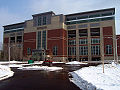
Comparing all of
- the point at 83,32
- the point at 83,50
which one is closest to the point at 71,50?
the point at 83,50

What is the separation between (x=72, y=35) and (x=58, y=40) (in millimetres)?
8173

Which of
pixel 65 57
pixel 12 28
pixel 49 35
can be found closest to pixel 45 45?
pixel 49 35

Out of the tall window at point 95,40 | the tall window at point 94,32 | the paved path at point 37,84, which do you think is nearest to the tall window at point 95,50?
the tall window at point 95,40

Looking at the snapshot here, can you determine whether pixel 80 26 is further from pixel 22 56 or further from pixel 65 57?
pixel 22 56

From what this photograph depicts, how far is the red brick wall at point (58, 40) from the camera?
5872cm

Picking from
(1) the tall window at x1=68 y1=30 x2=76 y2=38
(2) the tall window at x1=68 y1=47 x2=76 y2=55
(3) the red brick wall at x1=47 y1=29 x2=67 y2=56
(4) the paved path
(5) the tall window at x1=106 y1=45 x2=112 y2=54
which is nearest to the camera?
(4) the paved path

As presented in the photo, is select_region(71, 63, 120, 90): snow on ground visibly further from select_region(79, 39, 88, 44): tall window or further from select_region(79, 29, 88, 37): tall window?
select_region(79, 29, 88, 37): tall window

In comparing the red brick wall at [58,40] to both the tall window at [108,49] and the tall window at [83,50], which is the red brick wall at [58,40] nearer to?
the tall window at [83,50]

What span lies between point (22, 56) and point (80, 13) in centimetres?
→ 3526

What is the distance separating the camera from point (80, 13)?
61281 mm

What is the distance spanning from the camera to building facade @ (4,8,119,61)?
56.7 m

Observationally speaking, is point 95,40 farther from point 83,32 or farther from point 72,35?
point 72,35

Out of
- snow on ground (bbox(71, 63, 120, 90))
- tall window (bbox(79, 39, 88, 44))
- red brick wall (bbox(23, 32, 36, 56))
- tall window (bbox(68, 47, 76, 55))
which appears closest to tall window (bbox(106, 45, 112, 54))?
tall window (bbox(79, 39, 88, 44))

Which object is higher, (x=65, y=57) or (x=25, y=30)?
(x=25, y=30)
